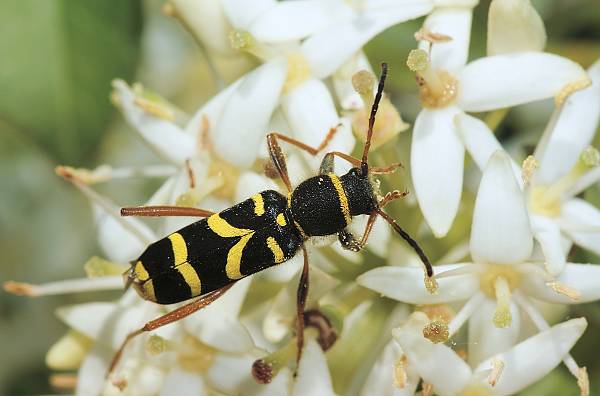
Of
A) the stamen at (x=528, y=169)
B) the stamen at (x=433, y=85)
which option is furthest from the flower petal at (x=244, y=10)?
the stamen at (x=528, y=169)

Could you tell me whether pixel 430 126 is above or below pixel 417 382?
above

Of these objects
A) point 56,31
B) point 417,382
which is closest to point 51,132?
point 56,31

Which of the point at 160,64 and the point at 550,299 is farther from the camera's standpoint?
the point at 160,64

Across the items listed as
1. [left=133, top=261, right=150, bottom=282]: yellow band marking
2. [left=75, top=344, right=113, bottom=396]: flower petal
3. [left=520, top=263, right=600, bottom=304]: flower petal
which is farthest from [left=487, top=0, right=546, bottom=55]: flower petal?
[left=75, top=344, right=113, bottom=396]: flower petal

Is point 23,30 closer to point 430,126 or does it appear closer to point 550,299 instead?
point 430,126

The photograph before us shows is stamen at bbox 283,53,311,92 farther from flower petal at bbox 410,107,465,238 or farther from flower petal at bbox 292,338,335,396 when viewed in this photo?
flower petal at bbox 292,338,335,396
